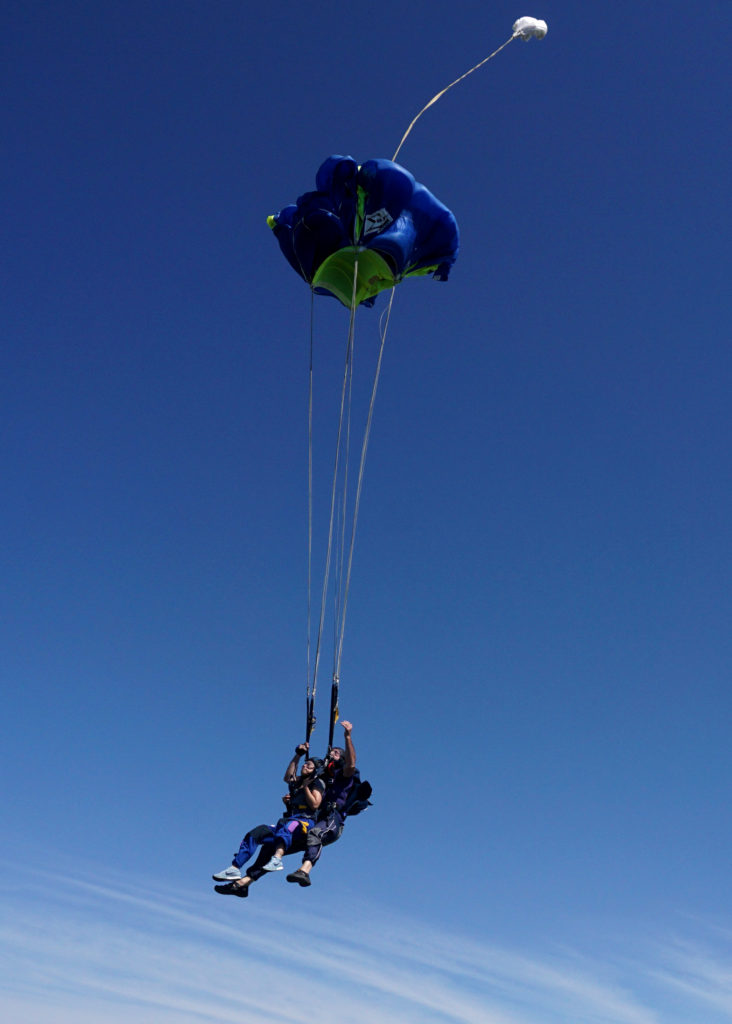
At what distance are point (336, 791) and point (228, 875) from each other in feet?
5.73

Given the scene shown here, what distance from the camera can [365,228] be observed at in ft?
38.5

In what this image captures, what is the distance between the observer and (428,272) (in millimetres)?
12781

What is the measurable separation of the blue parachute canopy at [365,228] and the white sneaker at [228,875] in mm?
7402

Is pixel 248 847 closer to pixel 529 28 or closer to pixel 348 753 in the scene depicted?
pixel 348 753

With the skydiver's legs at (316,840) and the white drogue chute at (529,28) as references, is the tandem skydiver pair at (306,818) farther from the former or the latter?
the white drogue chute at (529,28)

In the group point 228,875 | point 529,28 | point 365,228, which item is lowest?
point 228,875

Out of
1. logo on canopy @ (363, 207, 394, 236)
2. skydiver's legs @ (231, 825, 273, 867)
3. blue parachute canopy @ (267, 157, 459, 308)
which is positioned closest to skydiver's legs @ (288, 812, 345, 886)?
skydiver's legs @ (231, 825, 273, 867)

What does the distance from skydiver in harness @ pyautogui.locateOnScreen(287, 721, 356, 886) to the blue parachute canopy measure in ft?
19.9

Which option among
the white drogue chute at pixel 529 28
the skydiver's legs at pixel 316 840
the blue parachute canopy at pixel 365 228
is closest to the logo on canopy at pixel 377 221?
the blue parachute canopy at pixel 365 228

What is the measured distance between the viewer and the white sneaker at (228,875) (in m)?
9.70

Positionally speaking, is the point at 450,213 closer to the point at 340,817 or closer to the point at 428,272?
the point at 428,272

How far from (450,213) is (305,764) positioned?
803 cm

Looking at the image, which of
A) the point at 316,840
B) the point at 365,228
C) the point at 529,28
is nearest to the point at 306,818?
the point at 316,840

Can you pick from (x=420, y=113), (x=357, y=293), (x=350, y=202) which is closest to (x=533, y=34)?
(x=420, y=113)
